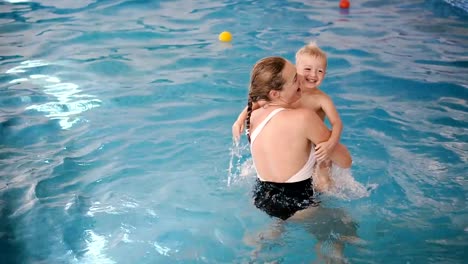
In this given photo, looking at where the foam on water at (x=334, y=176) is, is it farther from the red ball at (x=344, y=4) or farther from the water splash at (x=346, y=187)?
the red ball at (x=344, y=4)

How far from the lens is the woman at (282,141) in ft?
11.0

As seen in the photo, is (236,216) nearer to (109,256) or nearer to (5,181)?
(109,256)

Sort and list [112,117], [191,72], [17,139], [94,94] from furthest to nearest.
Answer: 1. [191,72]
2. [94,94]
3. [112,117]
4. [17,139]

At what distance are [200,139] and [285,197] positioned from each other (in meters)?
2.20

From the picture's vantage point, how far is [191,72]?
7508 mm

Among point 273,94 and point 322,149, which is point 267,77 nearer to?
point 273,94

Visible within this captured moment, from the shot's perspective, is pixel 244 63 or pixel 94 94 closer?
pixel 94 94

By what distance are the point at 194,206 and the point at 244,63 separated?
3697mm

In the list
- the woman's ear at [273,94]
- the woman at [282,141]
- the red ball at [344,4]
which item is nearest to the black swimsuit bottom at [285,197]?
the woman at [282,141]

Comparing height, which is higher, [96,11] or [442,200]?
[96,11]

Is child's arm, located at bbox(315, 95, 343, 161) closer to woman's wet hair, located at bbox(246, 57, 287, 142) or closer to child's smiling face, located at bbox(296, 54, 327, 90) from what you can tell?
child's smiling face, located at bbox(296, 54, 327, 90)

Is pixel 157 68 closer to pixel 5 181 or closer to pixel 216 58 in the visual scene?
pixel 216 58

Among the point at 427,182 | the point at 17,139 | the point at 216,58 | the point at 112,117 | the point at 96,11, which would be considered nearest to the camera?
the point at 427,182

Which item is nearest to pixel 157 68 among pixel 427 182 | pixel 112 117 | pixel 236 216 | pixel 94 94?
pixel 94 94
